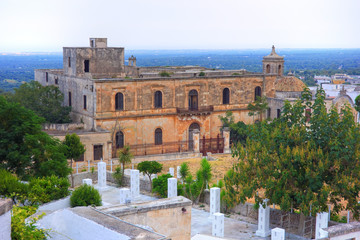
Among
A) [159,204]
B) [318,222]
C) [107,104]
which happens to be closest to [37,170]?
[159,204]

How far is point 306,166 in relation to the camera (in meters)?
17.2

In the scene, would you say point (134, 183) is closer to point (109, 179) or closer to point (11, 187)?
point (109, 179)

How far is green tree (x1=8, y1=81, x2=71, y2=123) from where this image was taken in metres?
35.4

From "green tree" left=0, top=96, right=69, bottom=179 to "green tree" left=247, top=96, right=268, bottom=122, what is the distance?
18754mm

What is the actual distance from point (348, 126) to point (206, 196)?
20.7 ft

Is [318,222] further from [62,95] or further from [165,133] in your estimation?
[62,95]

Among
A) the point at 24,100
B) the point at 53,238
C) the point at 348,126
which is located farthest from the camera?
the point at 24,100

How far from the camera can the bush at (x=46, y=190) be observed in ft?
51.2

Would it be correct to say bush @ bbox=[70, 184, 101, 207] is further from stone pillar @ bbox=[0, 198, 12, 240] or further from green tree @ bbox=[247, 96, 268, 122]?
green tree @ bbox=[247, 96, 268, 122]

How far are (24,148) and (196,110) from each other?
1669 cm

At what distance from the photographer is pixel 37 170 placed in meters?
20.9

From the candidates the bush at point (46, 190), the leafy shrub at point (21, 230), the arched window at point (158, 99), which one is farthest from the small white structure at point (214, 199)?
the arched window at point (158, 99)

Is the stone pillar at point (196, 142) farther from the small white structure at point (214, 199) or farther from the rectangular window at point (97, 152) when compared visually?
the small white structure at point (214, 199)

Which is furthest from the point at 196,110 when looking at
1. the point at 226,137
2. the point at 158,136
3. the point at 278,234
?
the point at 278,234
